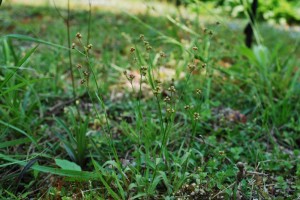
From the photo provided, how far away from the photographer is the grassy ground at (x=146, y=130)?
1550mm

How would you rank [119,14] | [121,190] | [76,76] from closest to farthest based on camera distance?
[121,190]
[76,76]
[119,14]

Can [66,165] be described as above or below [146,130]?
below

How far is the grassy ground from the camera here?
155cm

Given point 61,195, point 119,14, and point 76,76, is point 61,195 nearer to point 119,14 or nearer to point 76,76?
point 76,76

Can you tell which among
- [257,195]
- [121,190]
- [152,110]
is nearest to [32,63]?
[152,110]

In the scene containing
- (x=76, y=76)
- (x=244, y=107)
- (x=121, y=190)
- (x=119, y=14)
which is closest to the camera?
A: (x=121, y=190)

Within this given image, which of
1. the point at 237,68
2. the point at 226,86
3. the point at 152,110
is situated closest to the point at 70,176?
the point at 152,110

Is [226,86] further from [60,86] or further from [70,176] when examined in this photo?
[70,176]

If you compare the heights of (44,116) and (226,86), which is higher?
(226,86)

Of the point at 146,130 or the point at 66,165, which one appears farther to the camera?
the point at 146,130

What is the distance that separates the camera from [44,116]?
226 centimetres

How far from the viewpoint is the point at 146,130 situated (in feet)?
5.98

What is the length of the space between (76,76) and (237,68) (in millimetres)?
1161

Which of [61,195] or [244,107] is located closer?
[61,195]
